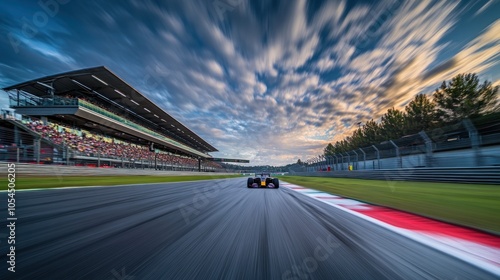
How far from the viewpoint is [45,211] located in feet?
9.55

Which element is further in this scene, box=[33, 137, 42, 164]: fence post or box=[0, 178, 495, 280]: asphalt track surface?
box=[33, 137, 42, 164]: fence post

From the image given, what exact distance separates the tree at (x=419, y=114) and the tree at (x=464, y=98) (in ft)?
9.55

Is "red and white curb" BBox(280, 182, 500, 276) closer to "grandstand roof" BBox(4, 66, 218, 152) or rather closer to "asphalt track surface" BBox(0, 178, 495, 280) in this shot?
"asphalt track surface" BBox(0, 178, 495, 280)

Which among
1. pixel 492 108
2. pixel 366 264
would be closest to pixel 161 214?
pixel 366 264

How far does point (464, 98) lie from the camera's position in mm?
21844

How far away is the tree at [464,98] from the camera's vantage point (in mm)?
20219

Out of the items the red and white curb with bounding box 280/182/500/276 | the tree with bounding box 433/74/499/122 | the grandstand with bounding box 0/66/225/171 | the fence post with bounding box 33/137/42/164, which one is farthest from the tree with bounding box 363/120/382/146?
the fence post with bounding box 33/137/42/164

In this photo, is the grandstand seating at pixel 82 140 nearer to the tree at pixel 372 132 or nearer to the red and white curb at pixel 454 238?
the red and white curb at pixel 454 238

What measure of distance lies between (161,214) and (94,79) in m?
26.4

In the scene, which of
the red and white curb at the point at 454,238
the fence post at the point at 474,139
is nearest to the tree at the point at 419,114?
the fence post at the point at 474,139

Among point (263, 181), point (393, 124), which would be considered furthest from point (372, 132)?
point (263, 181)

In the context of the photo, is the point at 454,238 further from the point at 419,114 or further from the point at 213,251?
the point at 419,114

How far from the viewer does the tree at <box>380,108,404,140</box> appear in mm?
32606

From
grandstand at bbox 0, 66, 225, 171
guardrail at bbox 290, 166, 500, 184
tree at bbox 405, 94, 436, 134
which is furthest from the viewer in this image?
tree at bbox 405, 94, 436, 134
